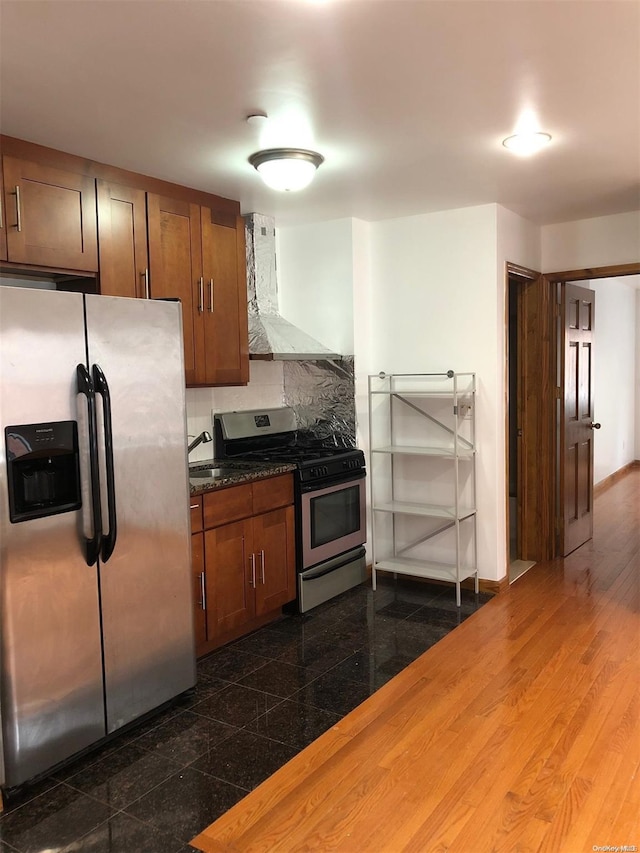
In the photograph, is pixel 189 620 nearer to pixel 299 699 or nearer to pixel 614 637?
pixel 299 699

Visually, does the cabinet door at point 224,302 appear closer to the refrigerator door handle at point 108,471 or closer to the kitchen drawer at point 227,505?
the kitchen drawer at point 227,505

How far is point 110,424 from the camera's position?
264 cm

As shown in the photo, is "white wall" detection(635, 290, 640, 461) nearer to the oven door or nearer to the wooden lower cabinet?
the oven door

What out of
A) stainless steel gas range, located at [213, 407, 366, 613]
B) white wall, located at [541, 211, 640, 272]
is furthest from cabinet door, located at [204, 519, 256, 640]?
white wall, located at [541, 211, 640, 272]

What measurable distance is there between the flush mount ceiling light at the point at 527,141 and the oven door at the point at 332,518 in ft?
6.99

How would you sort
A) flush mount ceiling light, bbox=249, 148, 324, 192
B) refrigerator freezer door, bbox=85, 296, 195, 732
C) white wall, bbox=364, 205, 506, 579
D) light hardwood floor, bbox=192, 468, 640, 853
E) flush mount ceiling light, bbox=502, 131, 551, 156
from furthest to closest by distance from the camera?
white wall, bbox=364, 205, 506, 579 < flush mount ceiling light, bbox=249, 148, 324, 192 < flush mount ceiling light, bbox=502, 131, 551, 156 < refrigerator freezer door, bbox=85, 296, 195, 732 < light hardwood floor, bbox=192, 468, 640, 853

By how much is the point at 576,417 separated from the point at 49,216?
393 cm

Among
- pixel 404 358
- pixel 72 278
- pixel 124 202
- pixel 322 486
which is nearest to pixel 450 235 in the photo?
pixel 404 358

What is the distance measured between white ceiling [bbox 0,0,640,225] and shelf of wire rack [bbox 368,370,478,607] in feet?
4.70

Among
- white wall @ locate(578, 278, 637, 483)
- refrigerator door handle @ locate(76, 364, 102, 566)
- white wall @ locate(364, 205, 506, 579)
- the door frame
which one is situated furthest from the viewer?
white wall @ locate(578, 278, 637, 483)

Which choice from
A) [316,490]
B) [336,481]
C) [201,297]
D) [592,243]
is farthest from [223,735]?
[592,243]

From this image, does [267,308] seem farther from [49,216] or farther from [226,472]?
[49,216]

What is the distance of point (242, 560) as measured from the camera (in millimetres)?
3701

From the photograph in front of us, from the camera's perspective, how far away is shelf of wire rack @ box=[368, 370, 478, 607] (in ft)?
14.5
